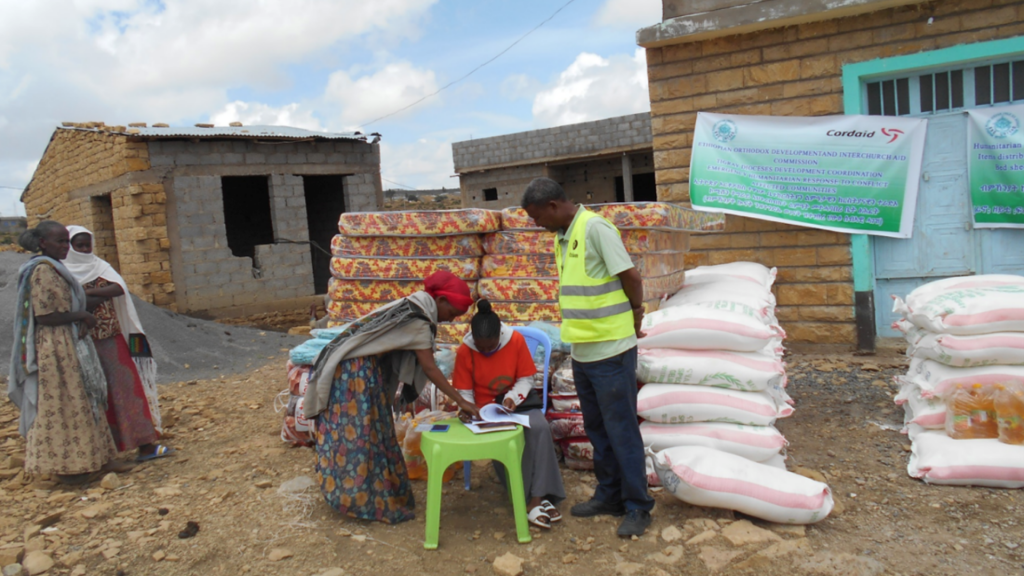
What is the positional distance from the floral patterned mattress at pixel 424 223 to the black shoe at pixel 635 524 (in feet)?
6.88

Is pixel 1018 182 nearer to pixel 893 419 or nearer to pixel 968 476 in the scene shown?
pixel 893 419

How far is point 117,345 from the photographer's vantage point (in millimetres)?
4375

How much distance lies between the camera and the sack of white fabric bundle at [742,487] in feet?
9.83

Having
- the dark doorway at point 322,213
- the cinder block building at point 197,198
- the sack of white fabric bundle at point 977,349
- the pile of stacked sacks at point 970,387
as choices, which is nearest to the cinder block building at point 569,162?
the dark doorway at point 322,213

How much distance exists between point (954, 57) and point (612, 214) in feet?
10.8

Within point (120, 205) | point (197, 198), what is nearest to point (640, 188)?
point (197, 198)

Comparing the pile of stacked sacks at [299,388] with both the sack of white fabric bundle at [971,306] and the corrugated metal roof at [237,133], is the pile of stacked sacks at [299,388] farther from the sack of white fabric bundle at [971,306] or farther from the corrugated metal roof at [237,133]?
the corrugated metal roof at [237,133]

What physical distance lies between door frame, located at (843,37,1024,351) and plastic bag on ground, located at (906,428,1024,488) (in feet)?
7.51

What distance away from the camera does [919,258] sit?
222 inches

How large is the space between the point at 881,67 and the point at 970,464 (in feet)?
11.4

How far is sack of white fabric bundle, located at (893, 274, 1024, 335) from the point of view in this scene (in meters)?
3.63

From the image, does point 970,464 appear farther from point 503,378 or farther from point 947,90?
point 947,90

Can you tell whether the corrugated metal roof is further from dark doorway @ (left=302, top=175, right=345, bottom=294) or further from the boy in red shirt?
the boy in red shirt

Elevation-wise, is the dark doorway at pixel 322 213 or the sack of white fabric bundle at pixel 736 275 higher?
the dark doorway at pixel 322 213
